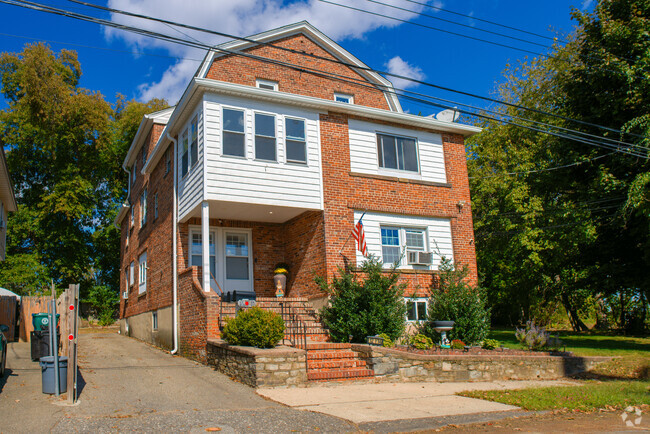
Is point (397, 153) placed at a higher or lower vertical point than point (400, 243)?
higher

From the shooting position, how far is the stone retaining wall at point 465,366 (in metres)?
11.0

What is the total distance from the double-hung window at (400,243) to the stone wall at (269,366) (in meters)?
5.72

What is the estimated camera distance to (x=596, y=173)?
19359 mm

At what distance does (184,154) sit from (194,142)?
1163 millimetres

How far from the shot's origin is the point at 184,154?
15.4 m

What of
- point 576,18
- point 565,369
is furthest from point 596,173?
point 565,369

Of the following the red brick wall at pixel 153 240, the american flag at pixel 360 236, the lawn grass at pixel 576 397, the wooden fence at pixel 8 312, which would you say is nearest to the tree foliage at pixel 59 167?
the red brick wall at pixel 153 240

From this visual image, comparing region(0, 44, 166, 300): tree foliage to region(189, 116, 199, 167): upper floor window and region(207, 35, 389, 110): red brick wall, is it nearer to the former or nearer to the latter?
region(207, 35, 389, 110): red brick wall

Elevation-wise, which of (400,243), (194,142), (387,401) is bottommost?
(387,401)

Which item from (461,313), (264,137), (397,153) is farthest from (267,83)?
(461,313)

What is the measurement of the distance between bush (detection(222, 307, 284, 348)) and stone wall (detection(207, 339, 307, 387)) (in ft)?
0.56

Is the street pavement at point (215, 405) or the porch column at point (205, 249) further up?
the porch column at point (205, 249)

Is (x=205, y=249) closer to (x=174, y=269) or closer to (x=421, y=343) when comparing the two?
(x=174, y=269)

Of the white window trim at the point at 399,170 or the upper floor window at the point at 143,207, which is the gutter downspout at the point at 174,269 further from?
the white window trim at the point at 399,170
